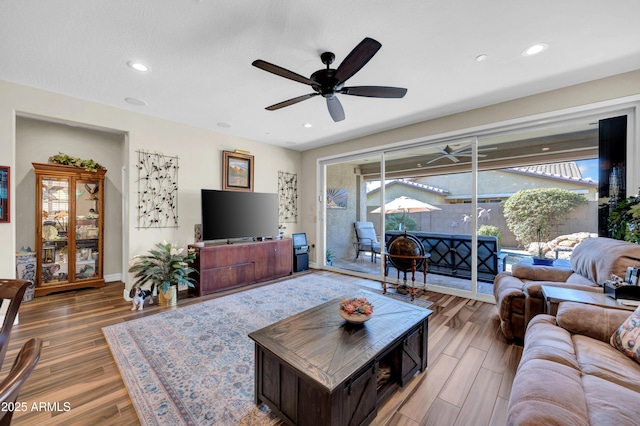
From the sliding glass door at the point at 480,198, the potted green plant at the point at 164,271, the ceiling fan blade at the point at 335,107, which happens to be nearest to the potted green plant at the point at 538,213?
the sliding glass door at the point at 480,198

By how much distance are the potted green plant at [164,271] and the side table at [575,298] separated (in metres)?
3.98

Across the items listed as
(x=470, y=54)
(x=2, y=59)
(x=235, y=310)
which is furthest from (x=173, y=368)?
(x=470, y=54)

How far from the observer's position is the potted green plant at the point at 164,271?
3.51 metres

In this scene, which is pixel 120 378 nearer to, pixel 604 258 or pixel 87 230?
pixel 87 230

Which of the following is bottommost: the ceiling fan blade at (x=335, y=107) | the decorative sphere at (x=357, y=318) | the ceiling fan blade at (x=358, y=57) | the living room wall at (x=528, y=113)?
the decorative sphere at (x=357, y=318)

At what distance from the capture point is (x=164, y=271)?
360 cm

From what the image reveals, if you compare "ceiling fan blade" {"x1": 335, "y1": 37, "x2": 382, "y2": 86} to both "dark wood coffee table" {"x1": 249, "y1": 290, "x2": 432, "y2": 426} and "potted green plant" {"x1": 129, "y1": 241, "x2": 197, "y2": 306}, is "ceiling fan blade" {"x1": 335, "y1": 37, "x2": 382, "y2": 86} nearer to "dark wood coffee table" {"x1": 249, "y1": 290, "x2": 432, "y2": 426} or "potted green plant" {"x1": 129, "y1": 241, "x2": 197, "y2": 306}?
"dark wood coffee table" {"x1": 249, "y1": 290, "x2": 432, "y2": 426}

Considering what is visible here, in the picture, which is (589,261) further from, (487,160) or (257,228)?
(257,228)

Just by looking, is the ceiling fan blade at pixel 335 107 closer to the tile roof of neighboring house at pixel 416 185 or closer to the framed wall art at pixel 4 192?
the tile roof of neighboring house at pixel 416 185

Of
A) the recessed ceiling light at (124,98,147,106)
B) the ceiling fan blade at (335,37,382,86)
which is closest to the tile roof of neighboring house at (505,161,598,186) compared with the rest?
the ceiling fan blade at (335,37,382,86)

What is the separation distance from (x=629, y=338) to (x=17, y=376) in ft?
8.83

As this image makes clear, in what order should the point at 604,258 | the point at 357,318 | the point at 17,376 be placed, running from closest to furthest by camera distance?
the point at 17,376 < the point at 357,318 < the point at 604,258

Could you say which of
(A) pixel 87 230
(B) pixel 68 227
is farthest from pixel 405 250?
(B) pixel 68 227

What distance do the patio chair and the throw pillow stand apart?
414cm
